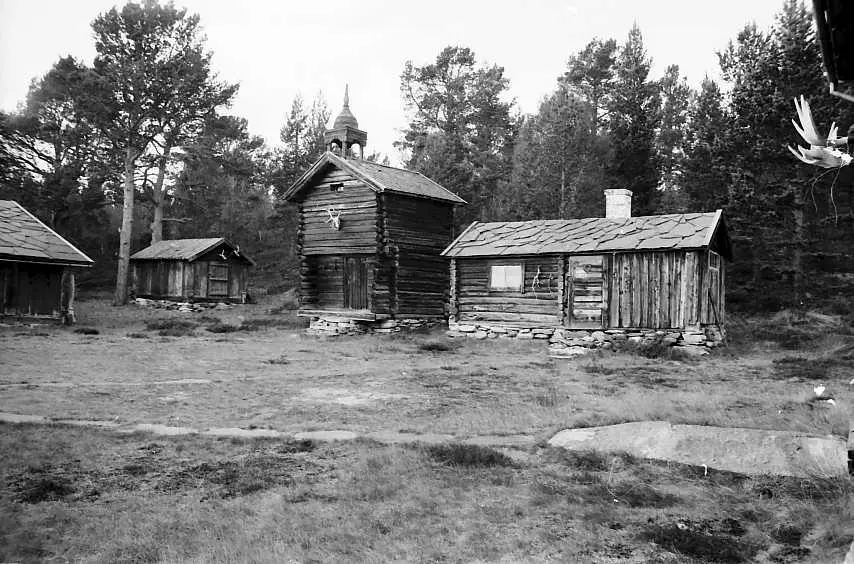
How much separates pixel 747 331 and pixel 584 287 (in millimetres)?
7015

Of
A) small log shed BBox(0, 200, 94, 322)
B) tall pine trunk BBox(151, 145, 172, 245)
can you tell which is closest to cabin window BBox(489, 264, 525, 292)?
small log shed BBox(0, 200, 94, 322)

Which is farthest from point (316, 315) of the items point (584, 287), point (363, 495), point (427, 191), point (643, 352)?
point (363, 495)

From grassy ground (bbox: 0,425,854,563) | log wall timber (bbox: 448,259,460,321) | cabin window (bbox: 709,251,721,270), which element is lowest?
grassy ground (bbox: 0,425,854,563)

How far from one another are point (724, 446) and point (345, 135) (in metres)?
22.8

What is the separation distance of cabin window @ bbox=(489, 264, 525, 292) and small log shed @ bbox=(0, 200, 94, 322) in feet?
48.3

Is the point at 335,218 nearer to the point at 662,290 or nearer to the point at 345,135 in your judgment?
the point at 345,135

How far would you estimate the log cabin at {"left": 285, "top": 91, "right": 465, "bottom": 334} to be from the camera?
2548cm

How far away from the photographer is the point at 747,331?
24.0 metres

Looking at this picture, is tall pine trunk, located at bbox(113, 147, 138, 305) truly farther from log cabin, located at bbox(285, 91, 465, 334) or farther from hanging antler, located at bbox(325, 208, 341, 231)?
hanging antler, located at bbox(325, 208, 341, 231)

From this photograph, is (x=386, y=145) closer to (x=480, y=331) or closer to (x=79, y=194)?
(x=79, y=194)

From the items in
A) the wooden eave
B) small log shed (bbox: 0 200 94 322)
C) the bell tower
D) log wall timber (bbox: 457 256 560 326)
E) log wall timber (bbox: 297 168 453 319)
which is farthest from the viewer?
the bell tower

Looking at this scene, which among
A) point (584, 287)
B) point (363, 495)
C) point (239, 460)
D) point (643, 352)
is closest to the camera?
point (363, 495)

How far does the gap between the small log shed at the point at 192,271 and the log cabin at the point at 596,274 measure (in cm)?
1761

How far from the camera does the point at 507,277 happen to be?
77.8 ft
